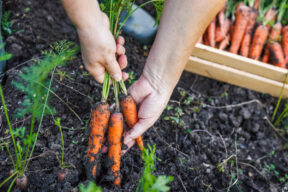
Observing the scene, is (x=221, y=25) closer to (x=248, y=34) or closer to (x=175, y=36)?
(x=248, y=34)

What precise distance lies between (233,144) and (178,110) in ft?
1.58

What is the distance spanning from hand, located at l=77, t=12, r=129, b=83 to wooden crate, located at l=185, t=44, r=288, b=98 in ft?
3.19

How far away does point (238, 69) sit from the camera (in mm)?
2373

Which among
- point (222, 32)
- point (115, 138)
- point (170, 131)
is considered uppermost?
point (222, 32)

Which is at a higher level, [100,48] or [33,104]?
[100,48]

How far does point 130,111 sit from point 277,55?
1570 mm

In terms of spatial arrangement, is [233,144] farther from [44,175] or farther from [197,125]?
[44,175]

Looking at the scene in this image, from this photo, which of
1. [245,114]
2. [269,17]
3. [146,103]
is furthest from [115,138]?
[269,17]

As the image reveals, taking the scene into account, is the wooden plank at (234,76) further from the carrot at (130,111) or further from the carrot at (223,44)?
the carrot at (130,111)

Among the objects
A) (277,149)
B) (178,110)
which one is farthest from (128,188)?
(277,149)

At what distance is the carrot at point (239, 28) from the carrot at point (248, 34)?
0.12ft

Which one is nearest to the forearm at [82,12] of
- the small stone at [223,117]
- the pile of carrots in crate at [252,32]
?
the small stone at [223,117]

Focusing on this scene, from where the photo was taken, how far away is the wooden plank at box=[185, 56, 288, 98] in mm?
2354

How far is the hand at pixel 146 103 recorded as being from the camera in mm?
1643
